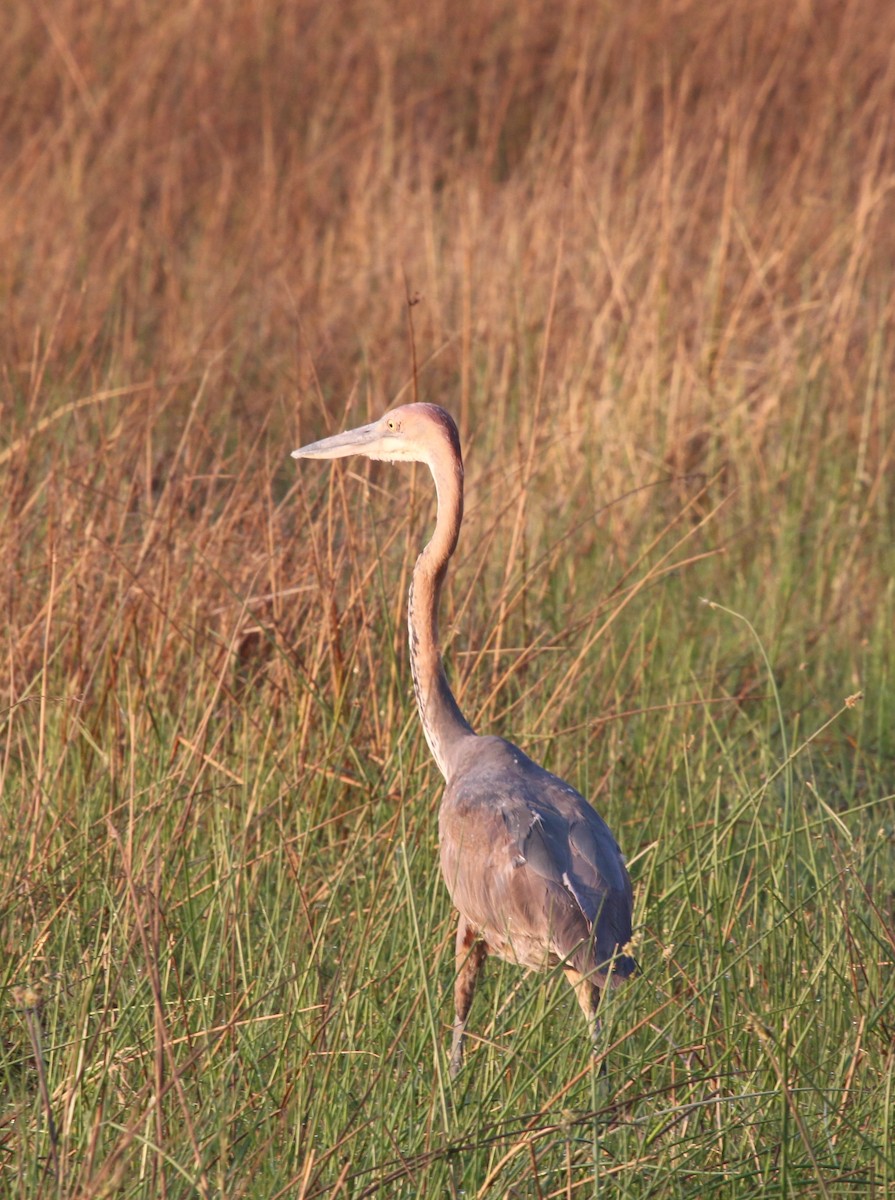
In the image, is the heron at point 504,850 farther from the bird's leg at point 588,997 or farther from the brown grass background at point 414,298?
the brown grass background at point 414,298

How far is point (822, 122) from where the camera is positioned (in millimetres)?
7070

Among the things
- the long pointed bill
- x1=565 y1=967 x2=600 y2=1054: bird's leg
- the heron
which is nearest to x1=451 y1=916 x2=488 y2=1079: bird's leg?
the heron

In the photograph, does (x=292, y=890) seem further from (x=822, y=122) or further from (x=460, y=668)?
(x=822, y=122)

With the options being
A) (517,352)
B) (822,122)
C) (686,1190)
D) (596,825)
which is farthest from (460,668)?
(822,122)

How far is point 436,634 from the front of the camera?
2.88 m

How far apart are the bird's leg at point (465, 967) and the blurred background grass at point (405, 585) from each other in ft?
0.17

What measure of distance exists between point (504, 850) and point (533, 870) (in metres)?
0.06

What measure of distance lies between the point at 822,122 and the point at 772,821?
446 cm

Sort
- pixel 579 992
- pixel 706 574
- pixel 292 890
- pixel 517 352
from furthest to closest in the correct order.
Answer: pixel 517 352, pixel 706 574, pixel 292 890, pixel 579 992

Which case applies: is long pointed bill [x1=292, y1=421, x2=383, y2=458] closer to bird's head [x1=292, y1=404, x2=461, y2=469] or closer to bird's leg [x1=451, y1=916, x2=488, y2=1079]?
bird's head [x1=292, y1=404, x2=461, y2=469]

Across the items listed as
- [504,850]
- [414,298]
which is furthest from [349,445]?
[414,298]

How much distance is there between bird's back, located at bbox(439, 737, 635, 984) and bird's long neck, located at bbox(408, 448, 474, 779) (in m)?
0.19

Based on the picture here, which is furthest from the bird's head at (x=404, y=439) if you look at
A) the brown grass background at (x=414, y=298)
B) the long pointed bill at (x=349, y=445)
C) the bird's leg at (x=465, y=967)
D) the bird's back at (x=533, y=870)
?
the bird's leg at (x=465, y=967)

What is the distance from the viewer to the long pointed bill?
2998mm
